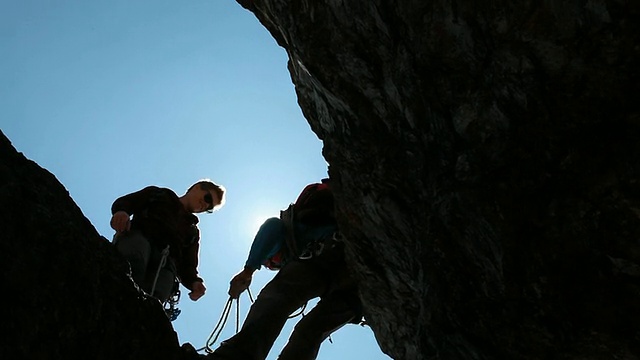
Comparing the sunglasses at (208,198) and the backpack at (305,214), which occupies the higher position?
the sunglasses at (208,198)

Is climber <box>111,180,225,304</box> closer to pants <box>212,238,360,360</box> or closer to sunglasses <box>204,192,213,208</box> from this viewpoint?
sunglasses <box>204,192,213,208</box>

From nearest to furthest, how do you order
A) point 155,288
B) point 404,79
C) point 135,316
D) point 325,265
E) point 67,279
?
point 67,279
point 135,316
point 404,79
point 155,288
point 325,265

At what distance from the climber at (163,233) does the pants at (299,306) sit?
1268 millimetres

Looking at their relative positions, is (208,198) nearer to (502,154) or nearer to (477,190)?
(477,190)

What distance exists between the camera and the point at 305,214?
895cm

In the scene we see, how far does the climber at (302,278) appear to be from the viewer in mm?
7836

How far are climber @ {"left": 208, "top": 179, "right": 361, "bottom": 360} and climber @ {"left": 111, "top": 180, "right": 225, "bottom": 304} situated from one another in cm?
88

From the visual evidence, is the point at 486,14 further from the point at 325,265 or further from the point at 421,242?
the point at 325,265

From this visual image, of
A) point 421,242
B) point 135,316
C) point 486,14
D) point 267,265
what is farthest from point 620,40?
point 267,265

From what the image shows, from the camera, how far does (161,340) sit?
19.4ft

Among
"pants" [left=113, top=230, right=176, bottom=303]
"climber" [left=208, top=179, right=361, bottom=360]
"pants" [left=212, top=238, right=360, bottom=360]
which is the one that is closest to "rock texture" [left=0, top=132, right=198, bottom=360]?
"pants" [left=212, top=238, right=360, bottom=360]

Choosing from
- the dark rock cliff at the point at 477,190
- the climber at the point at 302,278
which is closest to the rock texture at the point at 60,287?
the dark rock cliff at the point at 477,190

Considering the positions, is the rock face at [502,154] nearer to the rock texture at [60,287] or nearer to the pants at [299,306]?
the pants at [299,306]

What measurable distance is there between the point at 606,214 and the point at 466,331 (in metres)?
1.84
